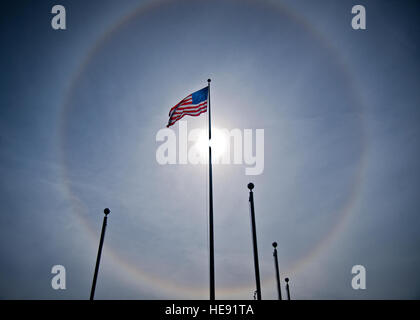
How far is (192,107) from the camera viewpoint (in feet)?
53.4

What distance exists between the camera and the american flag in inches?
634

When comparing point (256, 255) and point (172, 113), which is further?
point (172, 113)

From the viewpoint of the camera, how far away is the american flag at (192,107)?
52.8 feet
